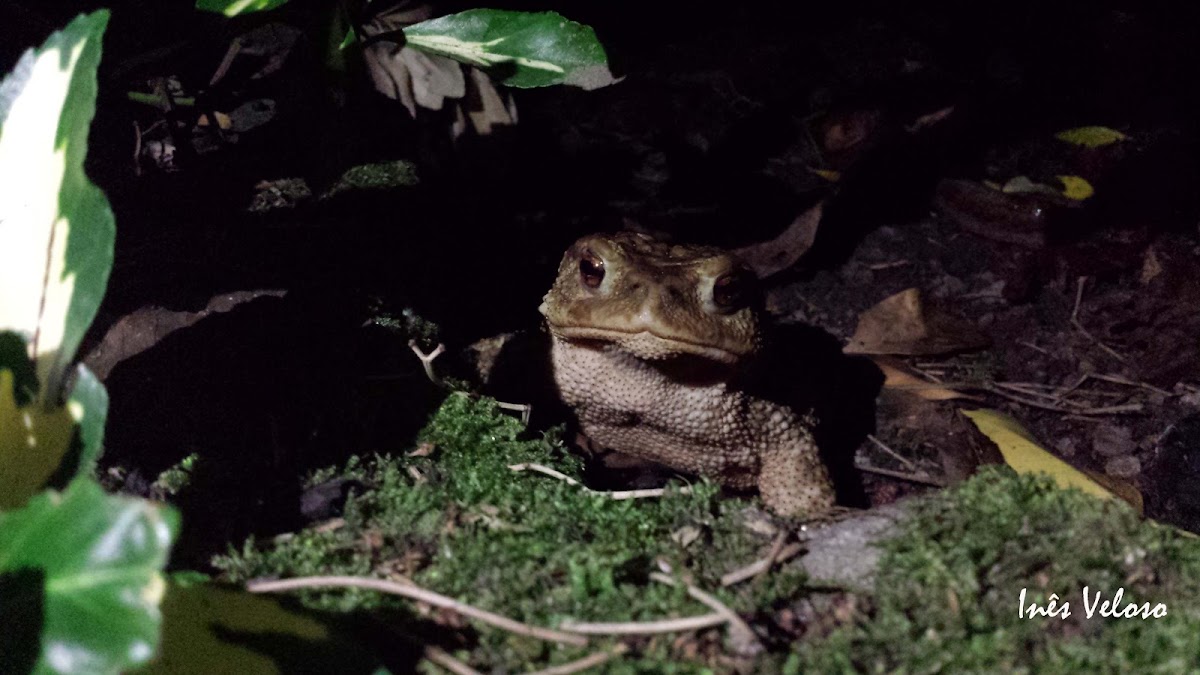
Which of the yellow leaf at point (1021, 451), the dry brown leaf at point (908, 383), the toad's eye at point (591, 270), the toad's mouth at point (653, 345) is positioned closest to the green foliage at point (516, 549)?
the toad's mouth at point (653, 345)

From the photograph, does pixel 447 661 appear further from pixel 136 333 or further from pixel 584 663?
pixel 136 333

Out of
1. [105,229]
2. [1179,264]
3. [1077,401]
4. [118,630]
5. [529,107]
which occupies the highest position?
[105,229]

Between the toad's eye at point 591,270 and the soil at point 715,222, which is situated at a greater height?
the toad's eye at point 591,270

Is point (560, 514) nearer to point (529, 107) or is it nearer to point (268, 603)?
point (268, 603)

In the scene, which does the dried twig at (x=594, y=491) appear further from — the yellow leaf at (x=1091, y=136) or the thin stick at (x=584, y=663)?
the yellow leaf at (x=1091, y=136)

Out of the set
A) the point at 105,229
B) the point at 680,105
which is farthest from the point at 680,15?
the point at 105,229

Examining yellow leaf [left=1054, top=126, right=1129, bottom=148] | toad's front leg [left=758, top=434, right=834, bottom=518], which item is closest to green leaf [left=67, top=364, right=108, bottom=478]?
toad's front leg [left=758, top=434, right=834, bottom=518]
